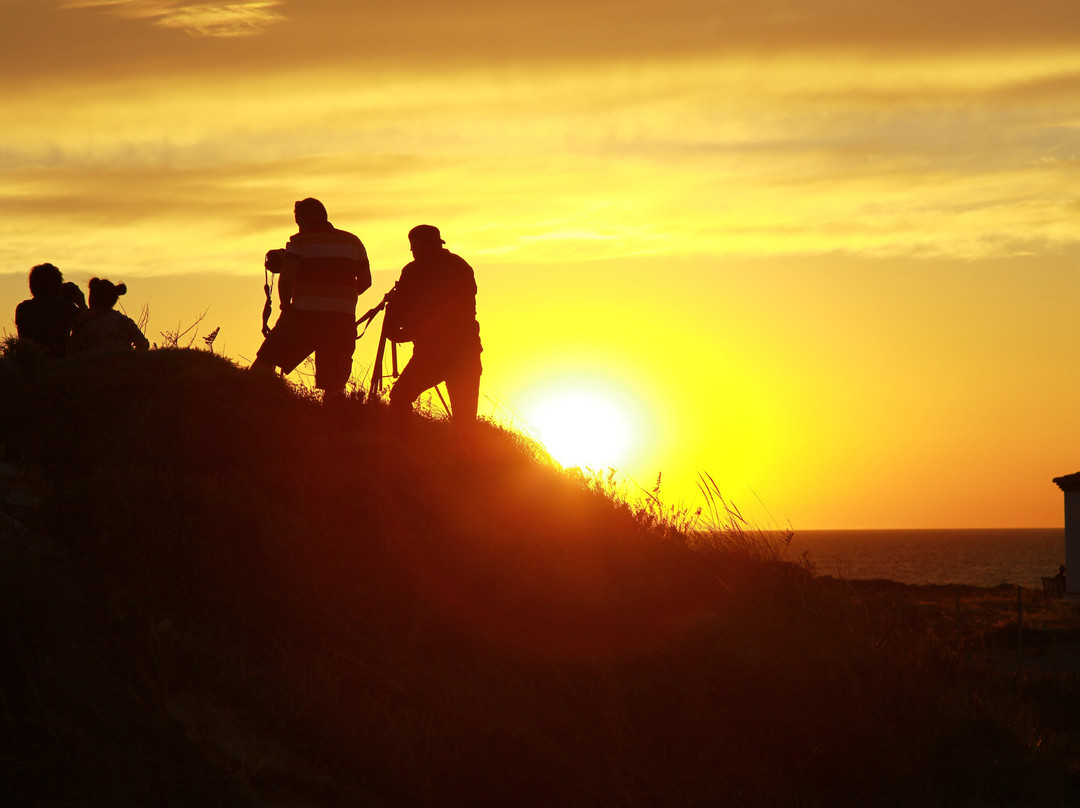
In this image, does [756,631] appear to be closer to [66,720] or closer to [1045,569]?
[66,720]

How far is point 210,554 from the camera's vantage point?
6.34 m

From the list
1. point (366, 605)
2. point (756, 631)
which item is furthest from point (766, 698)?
point (366, 605)

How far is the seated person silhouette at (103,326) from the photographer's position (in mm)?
10023

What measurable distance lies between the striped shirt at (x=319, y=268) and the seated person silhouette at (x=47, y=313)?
109 inches

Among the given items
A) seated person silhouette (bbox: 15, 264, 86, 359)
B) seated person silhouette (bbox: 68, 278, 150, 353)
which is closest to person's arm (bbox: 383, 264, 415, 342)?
seated person silhouette (bbox: 68, 278, 150, 353)

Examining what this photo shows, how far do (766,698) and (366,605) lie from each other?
262cm

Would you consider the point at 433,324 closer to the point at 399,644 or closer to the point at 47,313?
the point at 399,644

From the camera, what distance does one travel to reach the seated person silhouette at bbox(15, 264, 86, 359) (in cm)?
1001

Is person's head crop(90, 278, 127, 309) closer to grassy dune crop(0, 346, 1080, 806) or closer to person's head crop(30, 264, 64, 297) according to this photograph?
person's head crop(30, 264, 64, 297)

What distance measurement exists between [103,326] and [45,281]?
2.36 feet

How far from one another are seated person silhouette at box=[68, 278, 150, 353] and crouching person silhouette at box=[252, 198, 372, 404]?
69.0 inches

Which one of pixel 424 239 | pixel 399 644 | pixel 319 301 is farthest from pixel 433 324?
pixel 399 644

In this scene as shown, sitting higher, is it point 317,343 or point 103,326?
point 103,326

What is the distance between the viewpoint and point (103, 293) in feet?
33.4
